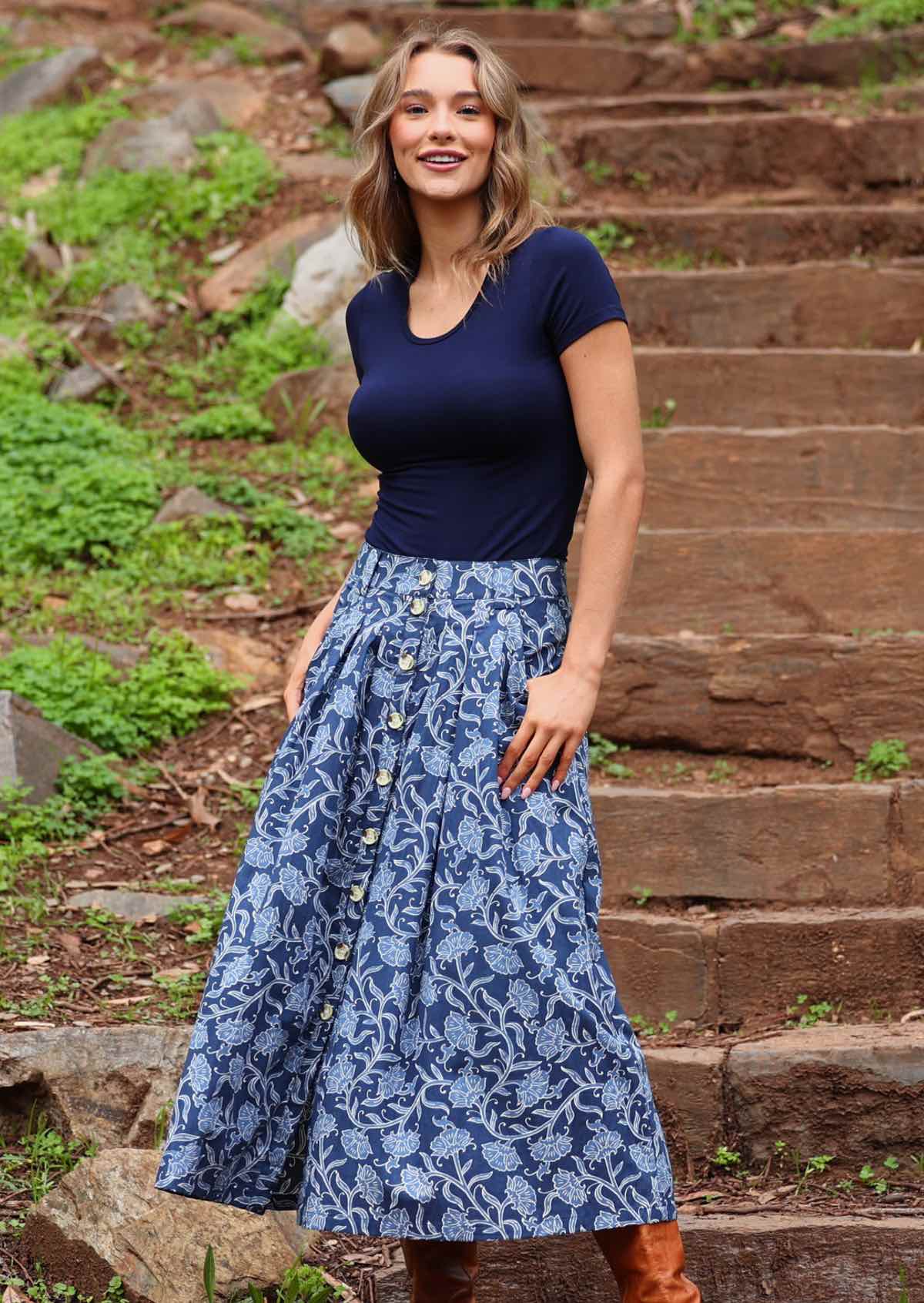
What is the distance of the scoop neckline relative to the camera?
252cm

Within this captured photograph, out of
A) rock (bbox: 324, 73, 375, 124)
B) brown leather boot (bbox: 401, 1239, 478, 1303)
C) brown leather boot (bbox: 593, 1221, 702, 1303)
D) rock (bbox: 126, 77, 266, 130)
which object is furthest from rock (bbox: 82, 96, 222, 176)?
brown leather boot (bbox: 593, 1221, 702, 1303)

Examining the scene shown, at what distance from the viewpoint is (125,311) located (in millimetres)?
6891

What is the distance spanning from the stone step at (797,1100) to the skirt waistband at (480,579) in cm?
127

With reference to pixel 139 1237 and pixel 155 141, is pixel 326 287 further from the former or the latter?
pixel 139 1237

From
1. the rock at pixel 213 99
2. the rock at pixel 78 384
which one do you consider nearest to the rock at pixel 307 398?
the rock at pixel 78 384

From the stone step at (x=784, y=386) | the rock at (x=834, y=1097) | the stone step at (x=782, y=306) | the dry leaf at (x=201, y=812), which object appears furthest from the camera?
the stone step at (x=782, y=306)

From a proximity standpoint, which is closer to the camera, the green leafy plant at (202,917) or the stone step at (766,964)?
the stone step at (766,964)

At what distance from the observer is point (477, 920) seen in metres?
2.39

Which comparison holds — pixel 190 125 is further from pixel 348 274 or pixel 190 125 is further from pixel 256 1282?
pixel 256 1282

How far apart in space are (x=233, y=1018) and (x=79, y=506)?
357cm

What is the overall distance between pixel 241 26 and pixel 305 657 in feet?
24.2

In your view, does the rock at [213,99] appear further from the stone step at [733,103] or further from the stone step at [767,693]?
the stone step at [767,693]

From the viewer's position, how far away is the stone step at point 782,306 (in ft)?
19.7

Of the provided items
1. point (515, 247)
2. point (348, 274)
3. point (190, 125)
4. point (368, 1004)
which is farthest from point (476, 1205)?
point (190, 125)
